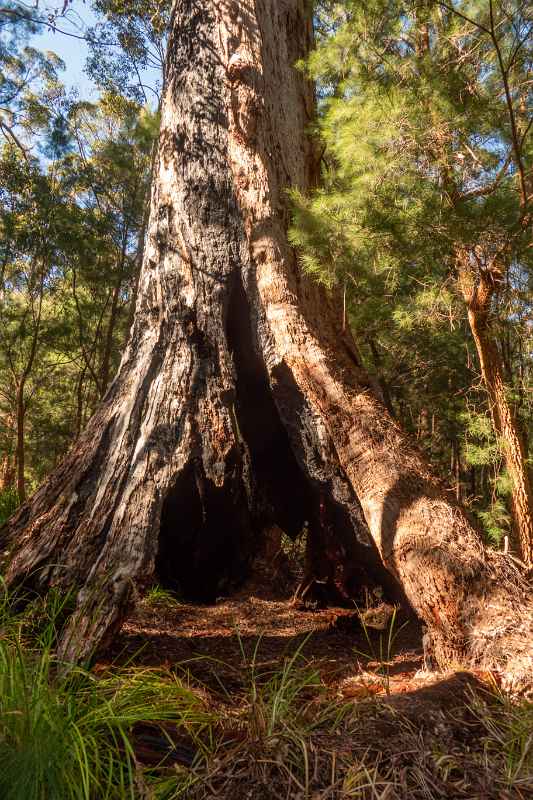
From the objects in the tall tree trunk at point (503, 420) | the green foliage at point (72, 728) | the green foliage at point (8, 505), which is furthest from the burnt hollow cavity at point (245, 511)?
the green foliage at point (8, 505)

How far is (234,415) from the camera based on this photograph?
3.24m

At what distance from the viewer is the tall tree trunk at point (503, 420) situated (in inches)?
183

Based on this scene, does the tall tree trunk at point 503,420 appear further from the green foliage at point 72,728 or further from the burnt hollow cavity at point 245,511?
the green foliage at point 72,728

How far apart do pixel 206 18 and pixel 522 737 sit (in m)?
4.24

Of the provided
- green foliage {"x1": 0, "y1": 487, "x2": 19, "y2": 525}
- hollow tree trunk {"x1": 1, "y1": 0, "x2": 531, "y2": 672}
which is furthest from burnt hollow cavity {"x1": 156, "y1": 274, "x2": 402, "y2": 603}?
green foliage {"x1": 0, "y1": 487, "x2": 19, "y2": 525}

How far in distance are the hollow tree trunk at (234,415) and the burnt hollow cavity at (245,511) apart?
0.05 feet

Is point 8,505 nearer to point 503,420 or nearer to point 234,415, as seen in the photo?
point 234,415

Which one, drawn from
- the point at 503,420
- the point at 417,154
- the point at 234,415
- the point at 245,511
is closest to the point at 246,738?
the point at 234,415

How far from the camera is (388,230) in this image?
3596 millimetres

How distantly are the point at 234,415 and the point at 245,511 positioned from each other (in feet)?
3.52

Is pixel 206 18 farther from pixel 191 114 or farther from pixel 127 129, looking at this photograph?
pixel 127 129

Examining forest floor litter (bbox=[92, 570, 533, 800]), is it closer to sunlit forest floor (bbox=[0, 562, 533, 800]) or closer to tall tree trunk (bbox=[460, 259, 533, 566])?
sunlit forest floor (bbox=[0, 562, 533, 800])

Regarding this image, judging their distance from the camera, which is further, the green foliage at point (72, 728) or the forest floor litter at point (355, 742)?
the forest floor litter at point (355, 742)

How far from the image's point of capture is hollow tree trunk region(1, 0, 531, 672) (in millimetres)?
2268
